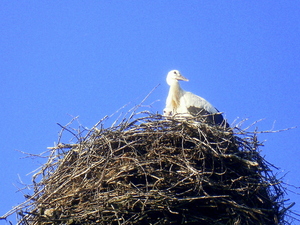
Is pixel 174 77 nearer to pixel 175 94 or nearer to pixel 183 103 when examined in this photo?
pixel 175 94

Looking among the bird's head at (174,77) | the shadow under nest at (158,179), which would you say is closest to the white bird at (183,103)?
the bird's head at (174,77)

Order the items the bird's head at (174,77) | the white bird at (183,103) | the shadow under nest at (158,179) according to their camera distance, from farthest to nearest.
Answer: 1. the bird's head at (174,77)
2. the white bird at (183,103)
3. the shadow under nest at (158,179)

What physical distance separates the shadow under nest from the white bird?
4.62 ft

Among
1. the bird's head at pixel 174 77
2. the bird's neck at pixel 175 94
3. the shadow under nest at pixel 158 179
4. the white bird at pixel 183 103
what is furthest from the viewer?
the bird's head at pixel 174 77

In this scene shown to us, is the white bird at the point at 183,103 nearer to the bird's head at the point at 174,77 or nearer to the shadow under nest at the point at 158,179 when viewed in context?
the bird's head at the point at 174,77

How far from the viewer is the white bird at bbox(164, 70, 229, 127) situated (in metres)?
7.83

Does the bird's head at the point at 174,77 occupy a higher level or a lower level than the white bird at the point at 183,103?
higher

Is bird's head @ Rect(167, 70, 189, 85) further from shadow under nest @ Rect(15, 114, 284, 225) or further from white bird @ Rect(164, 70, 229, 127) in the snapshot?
shadow under nest @ Rect(15, 114, 284, 225)

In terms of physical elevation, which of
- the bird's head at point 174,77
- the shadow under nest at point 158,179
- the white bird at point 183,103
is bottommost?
the shadow under nest at point 158,179

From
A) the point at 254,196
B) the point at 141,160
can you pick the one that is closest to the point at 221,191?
the point at 254,196

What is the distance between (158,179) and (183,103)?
266cm

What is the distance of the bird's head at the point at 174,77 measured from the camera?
8.55 meters


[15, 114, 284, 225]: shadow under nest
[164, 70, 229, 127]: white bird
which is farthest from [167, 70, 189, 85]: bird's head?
[15, 114, 284, 225]: shadow under nest

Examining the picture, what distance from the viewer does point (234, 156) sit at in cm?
597
